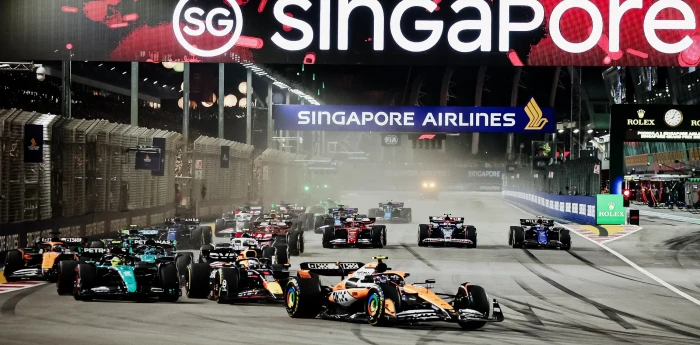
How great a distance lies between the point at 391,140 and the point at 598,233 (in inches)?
583

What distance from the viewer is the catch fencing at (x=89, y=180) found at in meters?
22.9

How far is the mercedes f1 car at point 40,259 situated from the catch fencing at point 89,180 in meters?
2.35

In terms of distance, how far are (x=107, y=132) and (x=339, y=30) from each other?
786 centimetres

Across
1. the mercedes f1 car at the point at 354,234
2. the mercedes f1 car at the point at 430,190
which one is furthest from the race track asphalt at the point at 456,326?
the mercedes f1 car at the point at 430,190

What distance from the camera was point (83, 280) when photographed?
16.3 metres

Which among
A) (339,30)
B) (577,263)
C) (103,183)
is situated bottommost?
(577,263)

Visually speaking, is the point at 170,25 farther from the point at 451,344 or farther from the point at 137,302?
the point at 451,344

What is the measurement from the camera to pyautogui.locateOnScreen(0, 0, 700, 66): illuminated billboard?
27203 mm

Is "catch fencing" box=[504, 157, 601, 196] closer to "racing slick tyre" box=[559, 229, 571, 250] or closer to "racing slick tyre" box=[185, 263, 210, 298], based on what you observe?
"racing slick tyre" box=[559, 229, 571, 250]

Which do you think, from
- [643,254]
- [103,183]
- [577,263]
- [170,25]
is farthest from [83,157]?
[643,254]

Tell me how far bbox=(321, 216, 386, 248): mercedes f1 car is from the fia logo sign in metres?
19.3

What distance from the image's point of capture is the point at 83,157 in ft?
91.0

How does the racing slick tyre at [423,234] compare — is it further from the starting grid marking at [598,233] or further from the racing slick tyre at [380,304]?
the racing slick tyre at [380,304]

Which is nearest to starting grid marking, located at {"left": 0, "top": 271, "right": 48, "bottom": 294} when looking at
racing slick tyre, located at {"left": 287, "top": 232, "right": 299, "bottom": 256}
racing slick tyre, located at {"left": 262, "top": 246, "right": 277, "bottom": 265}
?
racing slick tyre, located at {"left": 262, "top": 246, "right": 277, "bottom": 265}
